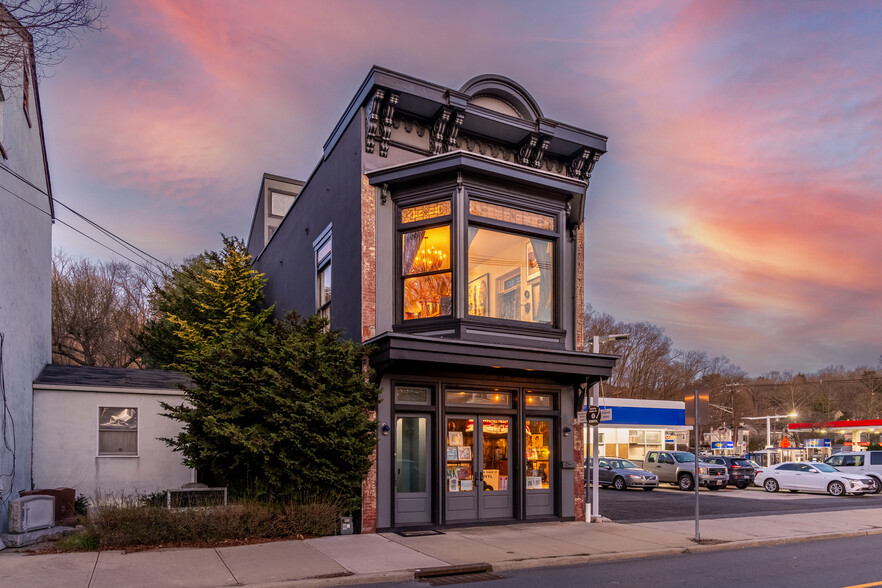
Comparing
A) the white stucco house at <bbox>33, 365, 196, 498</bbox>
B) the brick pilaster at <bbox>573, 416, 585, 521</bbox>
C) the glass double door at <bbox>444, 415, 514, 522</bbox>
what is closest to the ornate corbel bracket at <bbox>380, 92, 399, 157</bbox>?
the glass double door at <bbox>444, 415, 514, 522</bbox>

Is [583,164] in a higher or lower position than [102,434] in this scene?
higher

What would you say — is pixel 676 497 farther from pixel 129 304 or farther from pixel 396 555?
pixel 129 304

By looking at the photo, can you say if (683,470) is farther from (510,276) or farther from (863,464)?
(510,276)

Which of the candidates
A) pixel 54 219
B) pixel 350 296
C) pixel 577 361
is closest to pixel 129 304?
pixel 54 219

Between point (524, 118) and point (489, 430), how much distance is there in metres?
7.38

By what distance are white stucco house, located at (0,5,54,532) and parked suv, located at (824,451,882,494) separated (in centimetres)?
3031

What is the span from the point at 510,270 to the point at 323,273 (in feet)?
17.5

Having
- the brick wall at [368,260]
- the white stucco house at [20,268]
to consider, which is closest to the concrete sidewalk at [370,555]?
the white stucco house at [20,268]

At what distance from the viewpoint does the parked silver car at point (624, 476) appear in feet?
91.0

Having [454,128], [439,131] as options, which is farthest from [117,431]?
[454,128]

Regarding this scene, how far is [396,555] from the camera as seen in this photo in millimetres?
11016

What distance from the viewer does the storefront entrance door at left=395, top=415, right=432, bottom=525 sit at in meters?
13.7

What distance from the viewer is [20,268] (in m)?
13.9

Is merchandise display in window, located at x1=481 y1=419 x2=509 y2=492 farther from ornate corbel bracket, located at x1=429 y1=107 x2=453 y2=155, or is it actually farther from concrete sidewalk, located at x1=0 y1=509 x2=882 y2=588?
ornate corbel bracket, located at x1=429 y1=107 x2=453 y2=155
